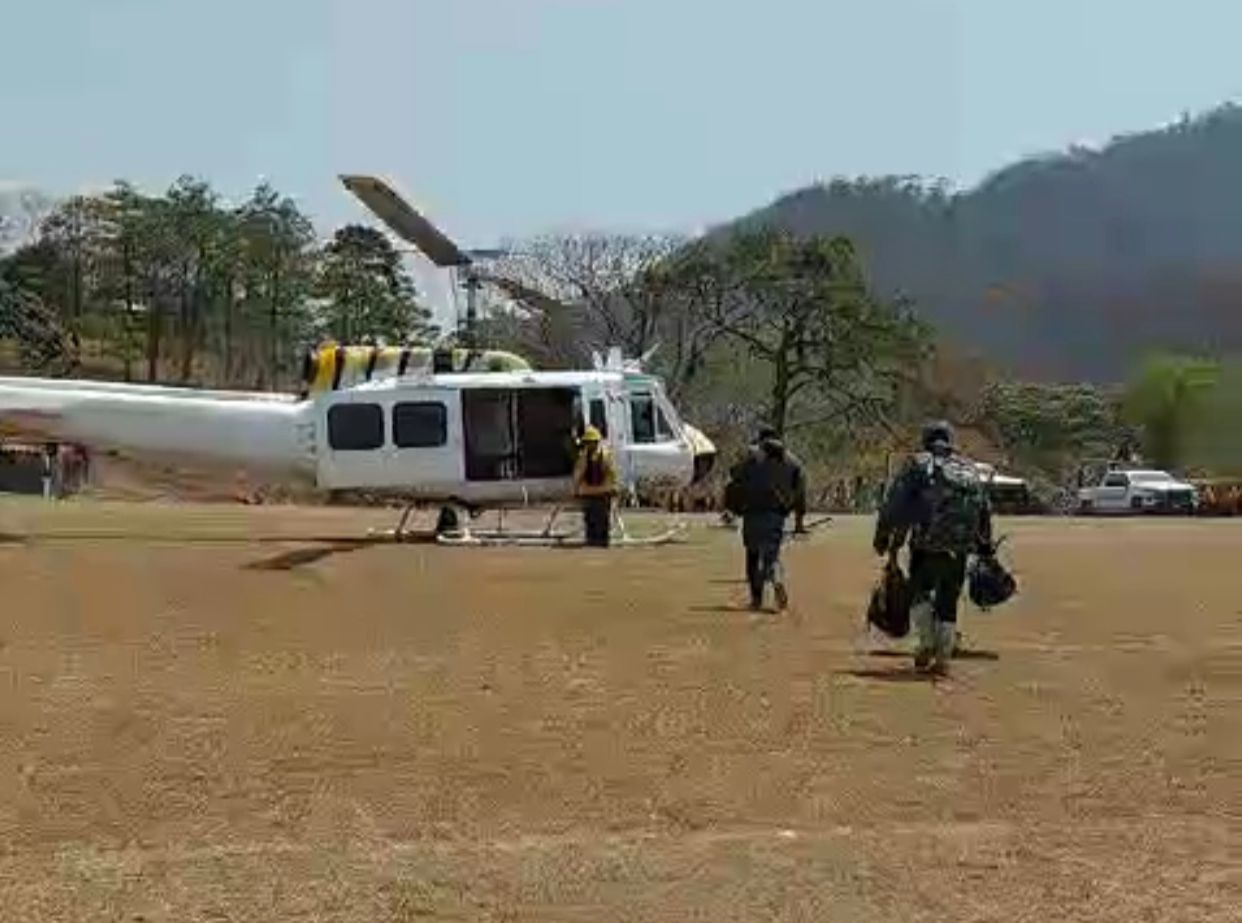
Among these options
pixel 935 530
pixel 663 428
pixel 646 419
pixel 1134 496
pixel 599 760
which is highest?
pixel 646 419

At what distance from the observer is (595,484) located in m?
27.8

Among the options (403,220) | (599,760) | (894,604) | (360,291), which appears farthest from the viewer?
(360,291)

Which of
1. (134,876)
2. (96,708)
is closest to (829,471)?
(96,708)

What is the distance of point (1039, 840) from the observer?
28.3 feet

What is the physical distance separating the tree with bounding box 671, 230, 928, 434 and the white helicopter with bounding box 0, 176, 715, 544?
3219 centimetres

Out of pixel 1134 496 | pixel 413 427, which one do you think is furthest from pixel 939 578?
pixel 1134 496

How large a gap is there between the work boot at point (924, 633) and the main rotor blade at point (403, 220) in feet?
41.4

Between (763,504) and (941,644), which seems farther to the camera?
(763,504)

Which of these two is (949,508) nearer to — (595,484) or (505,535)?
(595,484)

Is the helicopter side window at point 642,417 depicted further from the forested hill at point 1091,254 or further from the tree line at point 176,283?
the tree line at point 176,283

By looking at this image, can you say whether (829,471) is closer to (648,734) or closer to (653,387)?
(653,387)

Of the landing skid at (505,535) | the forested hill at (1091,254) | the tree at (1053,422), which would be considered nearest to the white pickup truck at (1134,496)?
the tree at (1053,422)

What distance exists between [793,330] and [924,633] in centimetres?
5050

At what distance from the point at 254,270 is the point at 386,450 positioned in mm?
53167
